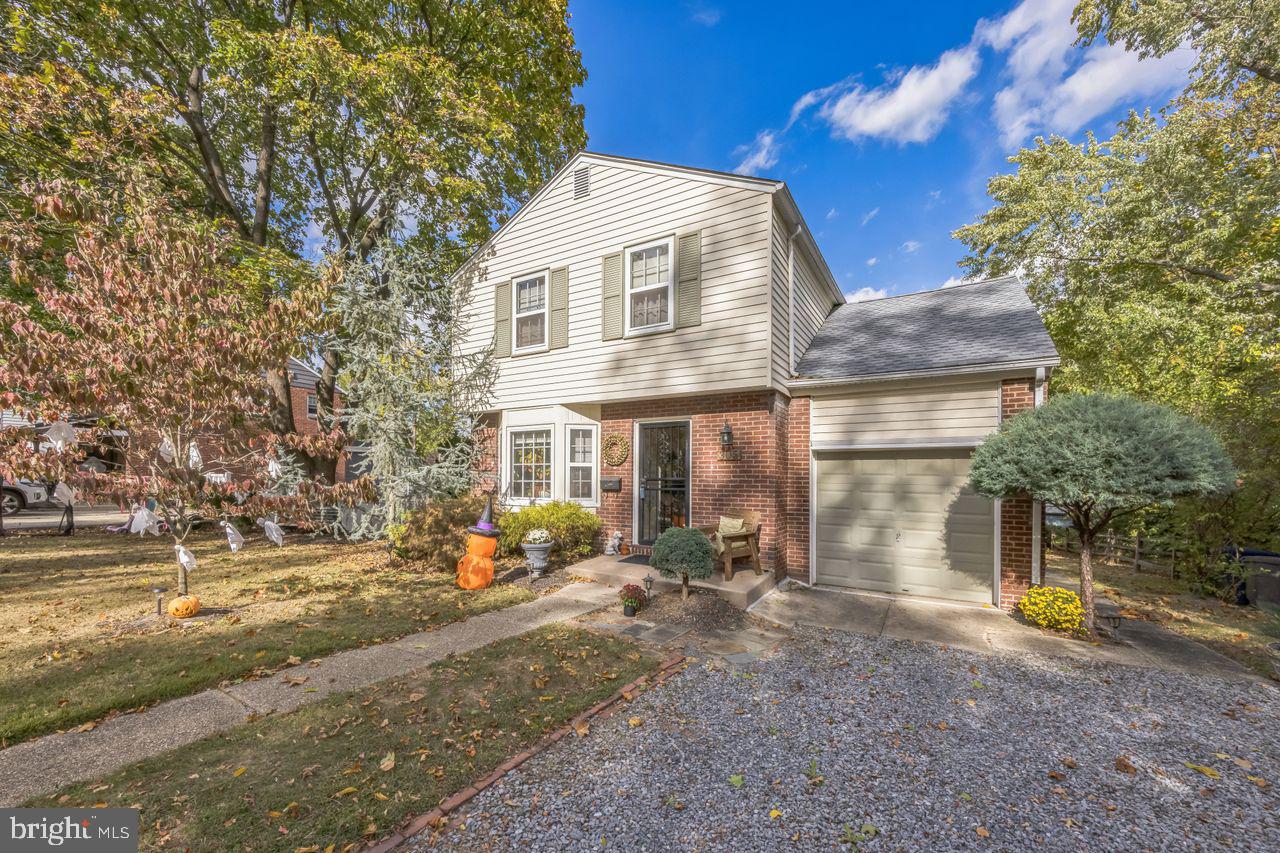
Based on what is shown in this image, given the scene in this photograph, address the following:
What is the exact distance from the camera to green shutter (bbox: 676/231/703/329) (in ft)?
25.3

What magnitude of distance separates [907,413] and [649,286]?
4.58 m

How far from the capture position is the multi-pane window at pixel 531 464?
31.5 feet


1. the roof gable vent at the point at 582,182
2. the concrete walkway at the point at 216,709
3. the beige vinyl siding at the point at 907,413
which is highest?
→ the roof gable vent at the point at 582,182

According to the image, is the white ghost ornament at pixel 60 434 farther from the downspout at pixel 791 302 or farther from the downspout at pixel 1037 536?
the downspout at pixel 1037 536

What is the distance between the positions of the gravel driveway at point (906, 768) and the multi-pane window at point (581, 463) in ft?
16.7

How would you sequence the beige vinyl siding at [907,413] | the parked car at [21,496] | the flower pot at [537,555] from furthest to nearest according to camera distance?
1. the parked car at [21,496]
2. the flower pot at [537,555]
3. the beige vinyl siding at [907,413]

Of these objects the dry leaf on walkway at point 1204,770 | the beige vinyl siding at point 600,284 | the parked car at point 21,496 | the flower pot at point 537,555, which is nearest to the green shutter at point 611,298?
the beige vinyl siding at point 600,284

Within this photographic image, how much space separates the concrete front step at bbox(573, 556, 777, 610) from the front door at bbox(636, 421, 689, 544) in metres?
0.88

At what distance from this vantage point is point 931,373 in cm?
656

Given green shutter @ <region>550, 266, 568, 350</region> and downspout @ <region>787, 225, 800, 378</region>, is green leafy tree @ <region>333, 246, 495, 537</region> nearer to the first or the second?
green shutter @ <region>550, 266, 568, 350</region>

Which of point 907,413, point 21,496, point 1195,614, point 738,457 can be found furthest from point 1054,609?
point 21,496

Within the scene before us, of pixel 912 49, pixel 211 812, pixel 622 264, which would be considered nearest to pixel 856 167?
pixel 912 49

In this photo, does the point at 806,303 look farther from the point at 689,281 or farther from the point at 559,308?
the point at 559,308
